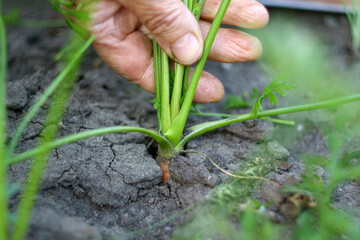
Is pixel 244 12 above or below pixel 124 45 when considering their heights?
above

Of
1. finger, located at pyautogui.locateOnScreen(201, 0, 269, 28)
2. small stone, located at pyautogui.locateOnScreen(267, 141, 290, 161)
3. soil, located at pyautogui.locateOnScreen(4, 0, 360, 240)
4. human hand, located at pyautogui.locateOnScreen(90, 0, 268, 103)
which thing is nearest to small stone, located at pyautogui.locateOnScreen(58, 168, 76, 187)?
soil, located at pyautogui.locateOnScreen(4, 0, 360, 240)

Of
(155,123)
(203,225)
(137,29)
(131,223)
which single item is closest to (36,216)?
(131,223)

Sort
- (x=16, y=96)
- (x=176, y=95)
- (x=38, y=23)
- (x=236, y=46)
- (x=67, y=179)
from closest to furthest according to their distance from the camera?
(x=67, y=179), (x=176, y=95), (x=16, y=96), (x=236, y=46), (x=38, y=23)

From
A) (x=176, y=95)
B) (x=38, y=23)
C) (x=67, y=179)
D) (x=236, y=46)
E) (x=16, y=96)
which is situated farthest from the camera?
(x=38, y=23)

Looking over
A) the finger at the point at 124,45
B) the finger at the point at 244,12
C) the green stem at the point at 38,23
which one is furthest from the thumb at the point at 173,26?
the green stem at the point at 38,23

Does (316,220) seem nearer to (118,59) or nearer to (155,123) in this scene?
(155,123)

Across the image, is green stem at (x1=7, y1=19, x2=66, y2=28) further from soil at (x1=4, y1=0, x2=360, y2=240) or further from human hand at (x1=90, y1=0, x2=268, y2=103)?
human hand at (x1=90, y1=0, x2=268, y2=103)

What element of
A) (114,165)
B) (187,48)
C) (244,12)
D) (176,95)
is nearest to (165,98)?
(176,95)

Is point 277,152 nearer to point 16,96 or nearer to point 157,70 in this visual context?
point 157,70
